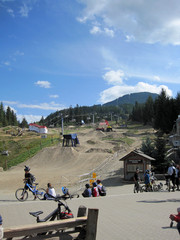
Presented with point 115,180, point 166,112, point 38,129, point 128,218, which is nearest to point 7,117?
point 38,129

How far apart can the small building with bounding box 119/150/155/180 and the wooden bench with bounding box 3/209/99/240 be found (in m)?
20.1

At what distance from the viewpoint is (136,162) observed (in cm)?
2514

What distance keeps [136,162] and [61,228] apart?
20.9m

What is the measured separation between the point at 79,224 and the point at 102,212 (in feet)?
15.3

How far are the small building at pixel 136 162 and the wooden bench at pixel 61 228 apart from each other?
20.1 meters

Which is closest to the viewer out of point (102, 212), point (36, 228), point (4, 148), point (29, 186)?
point (36, 228)

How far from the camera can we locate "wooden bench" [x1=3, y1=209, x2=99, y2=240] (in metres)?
4.57

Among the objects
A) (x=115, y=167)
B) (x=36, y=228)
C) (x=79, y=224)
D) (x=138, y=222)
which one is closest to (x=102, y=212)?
(x=138, y=222)

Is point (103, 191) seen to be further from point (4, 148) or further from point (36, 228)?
point (4, 148)

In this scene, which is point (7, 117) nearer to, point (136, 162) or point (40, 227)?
point (136, 162)

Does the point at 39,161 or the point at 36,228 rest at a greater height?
the point at 36,228

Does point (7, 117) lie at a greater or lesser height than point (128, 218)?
greater

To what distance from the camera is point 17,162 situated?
4934 cm

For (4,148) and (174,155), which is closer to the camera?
(174,155)
